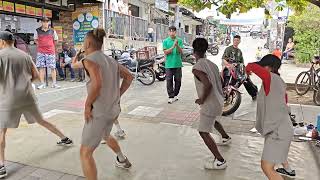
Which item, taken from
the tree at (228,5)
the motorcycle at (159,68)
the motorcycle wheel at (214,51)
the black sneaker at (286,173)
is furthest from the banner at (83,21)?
the motorcycle wheel at (214,51)

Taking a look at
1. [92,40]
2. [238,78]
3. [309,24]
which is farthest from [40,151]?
[309,24]

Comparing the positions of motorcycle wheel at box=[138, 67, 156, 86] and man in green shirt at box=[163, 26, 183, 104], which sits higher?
man in green shirt at box=[163, 26, 183, 104]

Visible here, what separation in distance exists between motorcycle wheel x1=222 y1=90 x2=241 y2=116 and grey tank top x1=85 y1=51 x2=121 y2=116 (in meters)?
3.72

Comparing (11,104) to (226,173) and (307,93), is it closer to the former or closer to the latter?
(226,173)

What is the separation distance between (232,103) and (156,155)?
9.02ft

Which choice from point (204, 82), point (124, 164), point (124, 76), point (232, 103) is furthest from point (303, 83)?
point (124, 76)

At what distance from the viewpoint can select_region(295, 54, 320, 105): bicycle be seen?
7.79 metres

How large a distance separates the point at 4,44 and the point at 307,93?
787 cm

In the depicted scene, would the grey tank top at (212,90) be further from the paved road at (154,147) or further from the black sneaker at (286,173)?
the black sneaker at (286,173)

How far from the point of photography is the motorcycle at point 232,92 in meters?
6.54

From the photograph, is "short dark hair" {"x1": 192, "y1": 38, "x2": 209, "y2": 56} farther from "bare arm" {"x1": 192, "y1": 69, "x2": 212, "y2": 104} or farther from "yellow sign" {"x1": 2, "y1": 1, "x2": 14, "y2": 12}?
"yellow sign" {"x1": 2, "y1": 1, "x2": 14, "y2": 12}

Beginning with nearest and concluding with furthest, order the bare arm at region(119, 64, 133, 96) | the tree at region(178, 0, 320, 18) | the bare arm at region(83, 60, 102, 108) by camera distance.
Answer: the bare arm at region(83, 60, 102, 108) → the bare arm at region(119, 64, 133, 96) → the tree at region(178, 0, 320, 18)

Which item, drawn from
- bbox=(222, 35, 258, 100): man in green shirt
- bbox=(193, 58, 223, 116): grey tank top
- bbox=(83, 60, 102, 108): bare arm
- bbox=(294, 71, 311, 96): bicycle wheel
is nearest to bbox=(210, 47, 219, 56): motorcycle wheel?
bbox=(294, 71, 311, 96): bicycle wheel

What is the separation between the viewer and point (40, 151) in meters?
4.50
